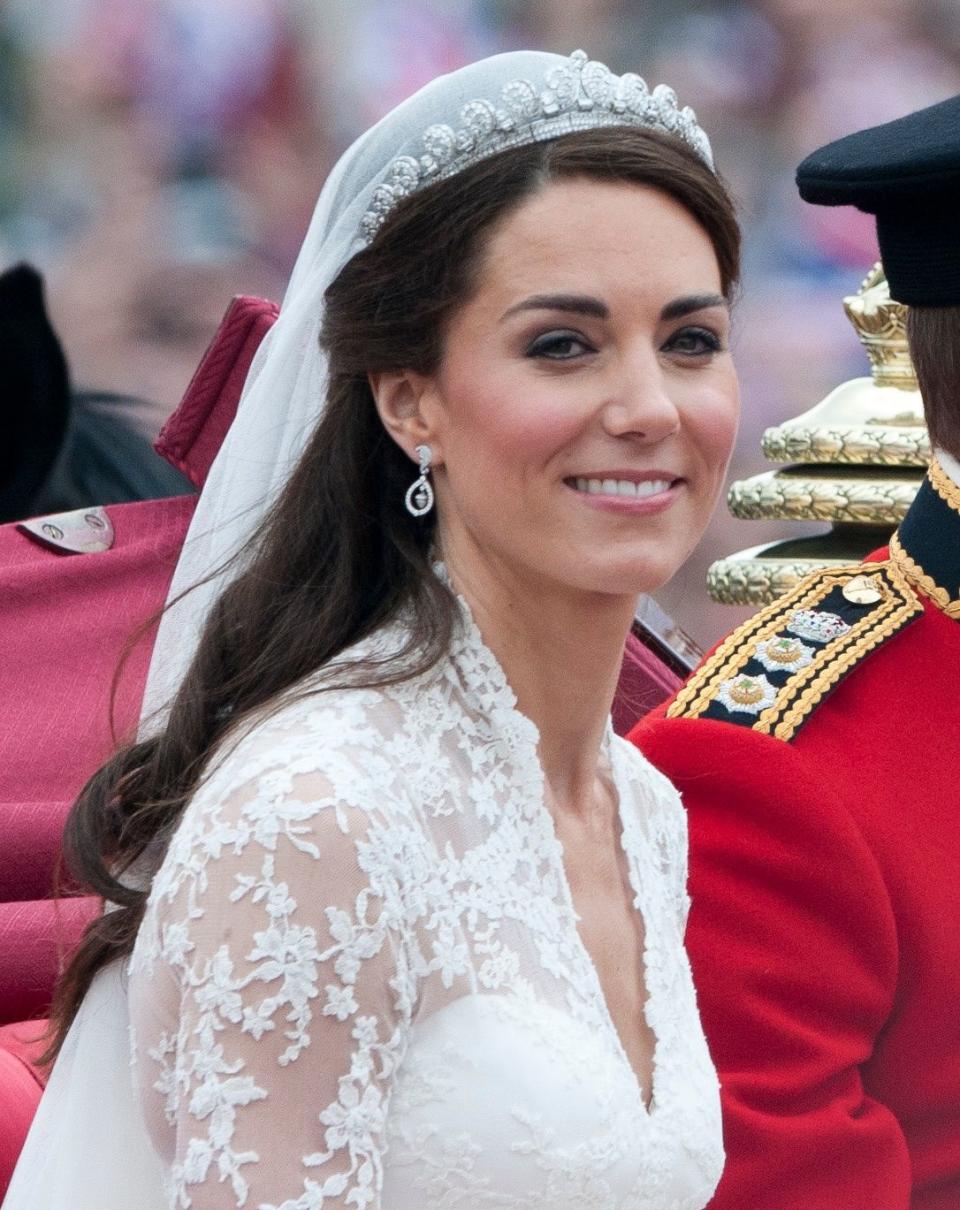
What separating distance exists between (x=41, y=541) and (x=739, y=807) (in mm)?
958

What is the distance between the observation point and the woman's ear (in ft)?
5.02

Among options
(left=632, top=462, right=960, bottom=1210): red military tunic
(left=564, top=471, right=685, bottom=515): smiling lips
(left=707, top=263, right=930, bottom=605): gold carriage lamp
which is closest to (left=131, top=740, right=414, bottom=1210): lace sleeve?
(left=564, top=471, right=685, bottom=515): smiling lips

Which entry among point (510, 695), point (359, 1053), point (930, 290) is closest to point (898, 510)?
point (930, 290)

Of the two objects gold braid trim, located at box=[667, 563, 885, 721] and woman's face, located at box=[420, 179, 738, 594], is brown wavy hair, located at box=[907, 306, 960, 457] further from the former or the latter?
woman's face, located at box=[420, 179, 738, 594]

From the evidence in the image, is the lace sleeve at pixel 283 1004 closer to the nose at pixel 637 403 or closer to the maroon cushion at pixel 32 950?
the nose at pixel 637 403

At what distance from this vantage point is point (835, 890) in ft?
5.87

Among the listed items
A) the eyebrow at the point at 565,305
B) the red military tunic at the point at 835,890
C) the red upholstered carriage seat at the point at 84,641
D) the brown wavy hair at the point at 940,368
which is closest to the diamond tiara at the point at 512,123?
the eyebrow at the point at 565,305

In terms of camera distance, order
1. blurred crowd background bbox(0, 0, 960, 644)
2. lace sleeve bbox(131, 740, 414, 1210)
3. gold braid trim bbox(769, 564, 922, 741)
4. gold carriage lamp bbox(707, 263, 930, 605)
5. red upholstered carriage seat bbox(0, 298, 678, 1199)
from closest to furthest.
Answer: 1. lace sleeve bbox(131, 740, 414, 1210)
2. gold braid trim bbox(769, 564, 922, 741)
3. red upholstered carriage seat bbox(0, 298, 678, 1199)
4. gold carriage lamp bbox(707, 263, 930, 605)
5. blurred crowd background bbox(0, 0, 960, 644)

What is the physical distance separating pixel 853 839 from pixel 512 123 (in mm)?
615

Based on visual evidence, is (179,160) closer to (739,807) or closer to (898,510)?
(898,510)

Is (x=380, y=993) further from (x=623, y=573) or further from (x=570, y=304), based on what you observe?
(x=570, y=304)

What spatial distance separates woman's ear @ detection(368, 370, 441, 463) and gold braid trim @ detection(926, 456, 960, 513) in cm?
53

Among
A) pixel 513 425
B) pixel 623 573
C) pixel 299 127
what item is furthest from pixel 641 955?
pixel 299 127

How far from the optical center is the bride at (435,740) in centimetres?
131
